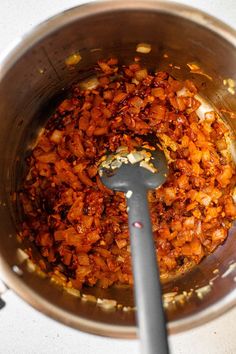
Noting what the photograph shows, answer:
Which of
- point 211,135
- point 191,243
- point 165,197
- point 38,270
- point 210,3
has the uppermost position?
point 210,3

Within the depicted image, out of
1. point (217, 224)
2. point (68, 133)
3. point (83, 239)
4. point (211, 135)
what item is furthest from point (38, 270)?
point (211, 135)

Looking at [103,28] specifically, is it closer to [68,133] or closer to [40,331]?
[68,133]

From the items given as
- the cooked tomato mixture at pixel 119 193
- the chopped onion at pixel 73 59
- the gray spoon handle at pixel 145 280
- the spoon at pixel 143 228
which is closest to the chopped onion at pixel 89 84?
the cooked tomato mixture at pixel 119 193

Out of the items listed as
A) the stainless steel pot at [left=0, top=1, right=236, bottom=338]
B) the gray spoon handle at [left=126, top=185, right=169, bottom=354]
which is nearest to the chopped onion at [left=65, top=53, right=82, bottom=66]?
the stainless steel pot at [left=0, top=1, right=236, bottom=338]

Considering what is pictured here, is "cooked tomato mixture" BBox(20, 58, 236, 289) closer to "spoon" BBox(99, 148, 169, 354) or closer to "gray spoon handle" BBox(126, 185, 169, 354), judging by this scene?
"spoon" BBox(99, 148, 169, 354)

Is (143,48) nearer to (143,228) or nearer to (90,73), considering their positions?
A: (90,73)

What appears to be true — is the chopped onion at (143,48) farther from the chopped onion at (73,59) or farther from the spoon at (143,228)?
the spoon at (143,228)

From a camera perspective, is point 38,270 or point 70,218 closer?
point 38,270
